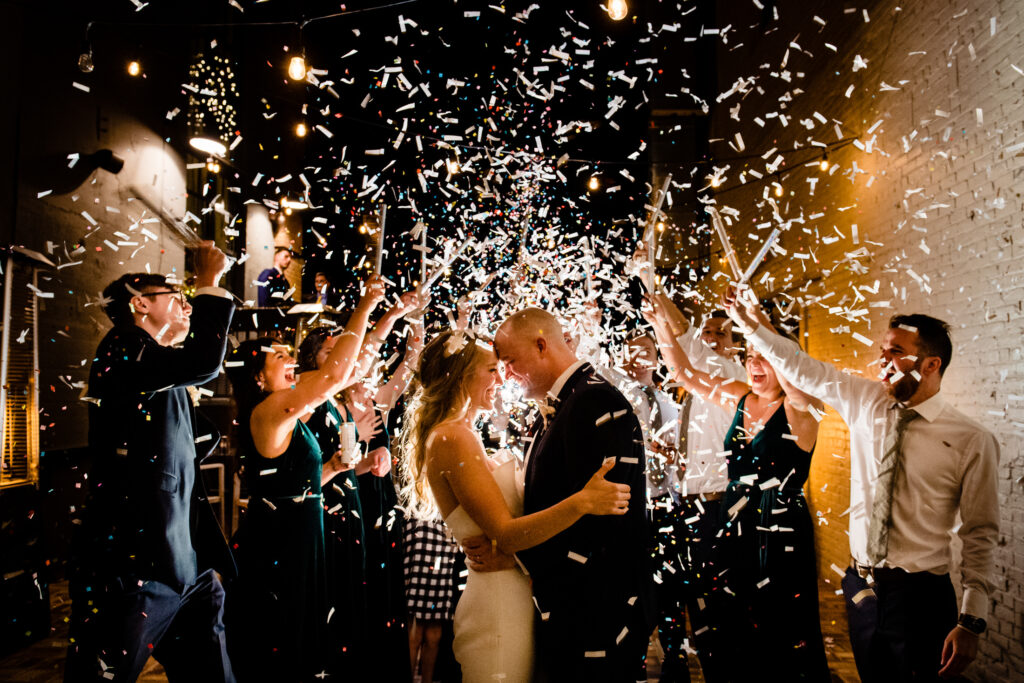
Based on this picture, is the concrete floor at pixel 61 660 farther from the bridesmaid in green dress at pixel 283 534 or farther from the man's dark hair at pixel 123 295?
the man's dark hair at pixel 123 295

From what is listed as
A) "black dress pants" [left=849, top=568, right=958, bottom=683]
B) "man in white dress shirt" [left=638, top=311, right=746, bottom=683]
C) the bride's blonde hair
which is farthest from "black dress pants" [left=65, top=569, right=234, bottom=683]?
"black dress pants" [left=849, top=568, right=958, bottom=683]

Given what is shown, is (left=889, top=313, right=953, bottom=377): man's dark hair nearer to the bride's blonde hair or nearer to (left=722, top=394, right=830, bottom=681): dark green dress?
(left=722, top=394, right=830, bottom=681): dark green dress

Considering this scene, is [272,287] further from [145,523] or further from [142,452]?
[145,523]

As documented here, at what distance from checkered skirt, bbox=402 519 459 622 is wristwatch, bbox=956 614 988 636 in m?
2.61

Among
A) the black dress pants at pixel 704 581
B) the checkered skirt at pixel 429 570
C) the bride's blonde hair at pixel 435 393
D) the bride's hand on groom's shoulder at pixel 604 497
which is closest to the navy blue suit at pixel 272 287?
the checkered skirt at pixel 429 570

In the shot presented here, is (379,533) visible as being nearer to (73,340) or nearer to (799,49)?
(73,340)

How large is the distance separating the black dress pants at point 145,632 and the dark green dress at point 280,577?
1.07ft

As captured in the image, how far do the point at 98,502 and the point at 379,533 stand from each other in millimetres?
1747

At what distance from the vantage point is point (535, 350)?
2445mm

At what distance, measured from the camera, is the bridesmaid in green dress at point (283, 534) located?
307 cm

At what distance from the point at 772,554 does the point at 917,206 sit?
286 centimetres

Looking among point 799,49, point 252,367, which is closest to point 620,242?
point 799,49

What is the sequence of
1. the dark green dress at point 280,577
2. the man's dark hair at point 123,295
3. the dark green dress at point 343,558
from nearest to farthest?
1. the man's dark hair at point 123,295
2. the dark green dress at point 280,577
3. the dark green dress at point 343,558

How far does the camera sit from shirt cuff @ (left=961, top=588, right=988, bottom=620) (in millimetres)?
2385
